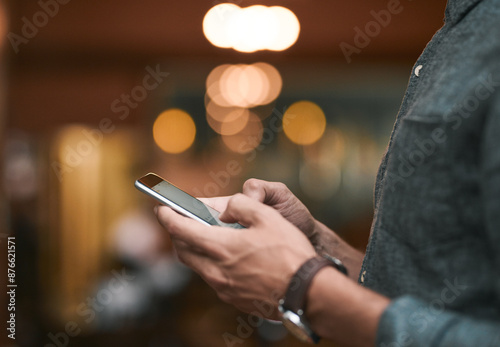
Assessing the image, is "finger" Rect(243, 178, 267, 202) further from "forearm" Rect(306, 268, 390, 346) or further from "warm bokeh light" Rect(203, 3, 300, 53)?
"warm bokeh light" Rect(203, 3, 300, 53)

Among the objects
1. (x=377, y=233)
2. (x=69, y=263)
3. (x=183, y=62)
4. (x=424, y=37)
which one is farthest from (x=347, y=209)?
(x=377, y=233)

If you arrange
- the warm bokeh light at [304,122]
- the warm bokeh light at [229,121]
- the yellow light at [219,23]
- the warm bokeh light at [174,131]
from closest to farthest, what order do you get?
the yellow light at [219,23] → the warm bokeh light at [174,131] → the warm bokeh light at [304,122] → the warm bokeh light at [229,121]

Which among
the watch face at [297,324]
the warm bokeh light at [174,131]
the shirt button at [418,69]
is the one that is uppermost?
the shirt button at [418,69]

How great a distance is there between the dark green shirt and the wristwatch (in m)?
0.11

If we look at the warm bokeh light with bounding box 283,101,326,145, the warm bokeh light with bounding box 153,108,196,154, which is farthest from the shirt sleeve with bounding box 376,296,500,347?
the warm bokeh light with bounding box 283,101,326,145

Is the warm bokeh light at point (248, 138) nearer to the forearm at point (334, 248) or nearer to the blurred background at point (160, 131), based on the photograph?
the blurred background at point (160, 131)

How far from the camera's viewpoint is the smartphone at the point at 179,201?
2.55 ft

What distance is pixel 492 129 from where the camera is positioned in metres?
0.51

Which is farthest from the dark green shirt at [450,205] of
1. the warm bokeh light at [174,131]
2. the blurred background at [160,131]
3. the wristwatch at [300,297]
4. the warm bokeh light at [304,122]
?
the warm bokeh light at [304,122]

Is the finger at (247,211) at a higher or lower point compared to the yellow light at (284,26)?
lower

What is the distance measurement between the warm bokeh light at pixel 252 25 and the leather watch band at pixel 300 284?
8.94 feet

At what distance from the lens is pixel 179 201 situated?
803 millimetres

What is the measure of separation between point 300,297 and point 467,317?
206mm

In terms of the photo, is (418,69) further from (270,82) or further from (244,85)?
(244,85)
